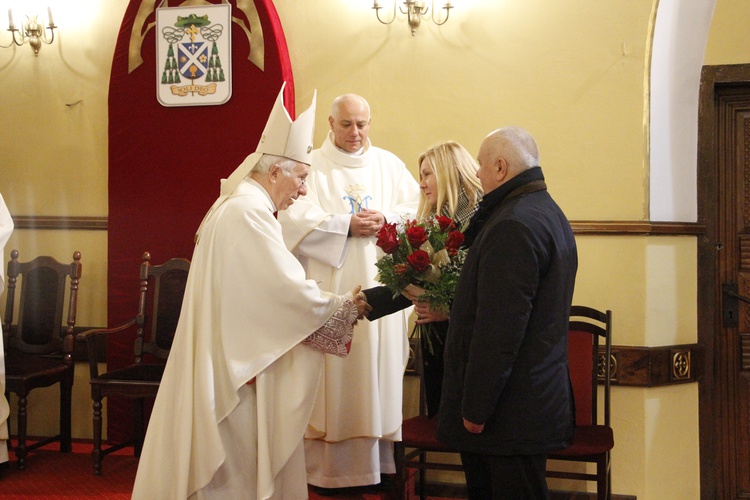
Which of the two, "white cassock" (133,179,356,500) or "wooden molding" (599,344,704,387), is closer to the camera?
"white cassock" (133,179,356,500)

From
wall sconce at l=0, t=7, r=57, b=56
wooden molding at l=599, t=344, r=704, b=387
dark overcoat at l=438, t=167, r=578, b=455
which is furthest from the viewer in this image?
wall sconce at l=0, t=7, r=57, b=56

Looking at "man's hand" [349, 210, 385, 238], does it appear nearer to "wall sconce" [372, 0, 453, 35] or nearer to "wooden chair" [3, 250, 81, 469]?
"wall sconce" [372, 0, 453, 35]

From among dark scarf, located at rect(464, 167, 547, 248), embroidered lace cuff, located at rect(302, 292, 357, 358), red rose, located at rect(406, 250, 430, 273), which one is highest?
dark scarf, located at rect(464, 167, 547, 248)

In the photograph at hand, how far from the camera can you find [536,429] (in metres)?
2.82

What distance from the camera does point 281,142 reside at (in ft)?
11.5

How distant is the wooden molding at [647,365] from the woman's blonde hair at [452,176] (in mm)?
1596

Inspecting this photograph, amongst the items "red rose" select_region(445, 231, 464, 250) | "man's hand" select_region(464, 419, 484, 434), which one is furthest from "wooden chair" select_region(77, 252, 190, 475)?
"man's hand" select_region(464, 419, 484, 434)

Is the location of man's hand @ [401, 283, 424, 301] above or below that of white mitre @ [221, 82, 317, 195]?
below

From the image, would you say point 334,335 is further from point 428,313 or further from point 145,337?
point 145,337

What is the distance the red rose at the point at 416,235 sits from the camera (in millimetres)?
3360

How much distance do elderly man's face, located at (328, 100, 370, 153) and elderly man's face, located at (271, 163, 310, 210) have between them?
40.8 inches

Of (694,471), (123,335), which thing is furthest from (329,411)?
(694,471)

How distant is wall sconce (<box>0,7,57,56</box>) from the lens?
558cm

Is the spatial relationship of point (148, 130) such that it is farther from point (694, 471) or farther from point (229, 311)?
point (694, 471)
